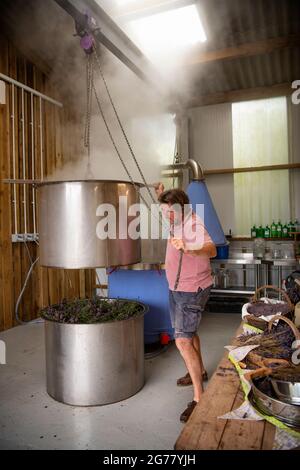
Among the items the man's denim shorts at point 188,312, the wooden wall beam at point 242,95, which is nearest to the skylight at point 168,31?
the wooden wall beam at point 242,95

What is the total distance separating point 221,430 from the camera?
119 cm

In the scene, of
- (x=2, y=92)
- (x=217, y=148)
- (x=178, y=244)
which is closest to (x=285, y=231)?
(x=217, y=148)

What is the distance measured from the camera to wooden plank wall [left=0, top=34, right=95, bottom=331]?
4.28m

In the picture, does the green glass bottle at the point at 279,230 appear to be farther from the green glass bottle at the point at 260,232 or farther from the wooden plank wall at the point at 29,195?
the wooden plank wall at the point at 29,195

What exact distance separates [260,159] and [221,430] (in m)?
5.54

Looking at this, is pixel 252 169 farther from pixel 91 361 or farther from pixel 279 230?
Result: pixel 91 361

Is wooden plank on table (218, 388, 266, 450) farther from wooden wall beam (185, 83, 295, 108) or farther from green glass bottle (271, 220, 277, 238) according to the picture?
wooden wall beam (185, 83, 295, 108)

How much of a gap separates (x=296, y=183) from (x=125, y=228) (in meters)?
4.64

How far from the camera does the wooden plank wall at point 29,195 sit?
4.28 meters

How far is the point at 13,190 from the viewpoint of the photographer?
174 inches

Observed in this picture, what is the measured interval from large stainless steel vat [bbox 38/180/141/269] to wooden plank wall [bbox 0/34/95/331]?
8.31ft

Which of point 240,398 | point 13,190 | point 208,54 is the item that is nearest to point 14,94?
point 13,190

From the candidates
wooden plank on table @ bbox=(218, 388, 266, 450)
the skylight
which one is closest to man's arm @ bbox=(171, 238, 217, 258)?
wooden plank on table @ bbox=(218, 388, 266, 450)
